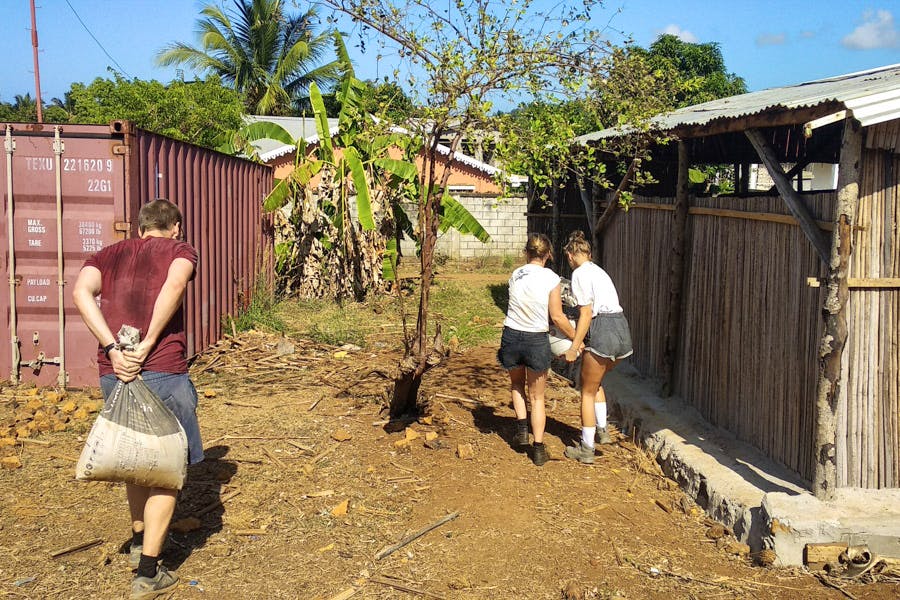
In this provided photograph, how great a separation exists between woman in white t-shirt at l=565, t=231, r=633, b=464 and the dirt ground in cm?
43

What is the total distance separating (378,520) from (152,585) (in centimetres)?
154

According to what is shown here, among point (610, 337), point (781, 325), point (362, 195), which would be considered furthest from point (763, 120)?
point (362, 195)

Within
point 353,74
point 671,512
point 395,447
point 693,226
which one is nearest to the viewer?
point 671,512

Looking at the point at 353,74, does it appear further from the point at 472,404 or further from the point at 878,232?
the point at 878,232

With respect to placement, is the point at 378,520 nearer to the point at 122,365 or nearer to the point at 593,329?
the point at 122,365

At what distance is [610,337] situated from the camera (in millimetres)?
6289

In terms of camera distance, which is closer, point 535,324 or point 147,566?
point 147,566

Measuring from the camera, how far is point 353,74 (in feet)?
47.2

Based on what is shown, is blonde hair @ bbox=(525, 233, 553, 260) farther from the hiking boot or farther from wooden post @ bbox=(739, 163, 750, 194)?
wooden post @ bbox=(739, 163, 750, 194)

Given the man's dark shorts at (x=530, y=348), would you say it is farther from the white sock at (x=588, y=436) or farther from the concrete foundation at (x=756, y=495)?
the concrete foundation at (x=756, y=495)

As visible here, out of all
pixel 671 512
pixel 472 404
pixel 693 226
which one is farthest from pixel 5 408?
pixel 693 226

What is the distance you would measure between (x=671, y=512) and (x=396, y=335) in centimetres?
656

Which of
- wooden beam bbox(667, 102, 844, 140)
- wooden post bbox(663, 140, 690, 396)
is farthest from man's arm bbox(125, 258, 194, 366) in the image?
wooden post bbox(663, 140, 690, 396)

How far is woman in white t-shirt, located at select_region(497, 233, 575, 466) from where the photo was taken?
618 centimetres
